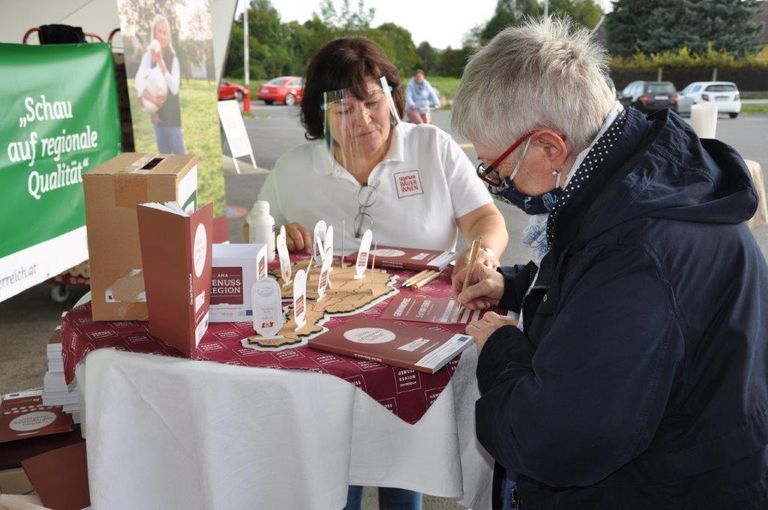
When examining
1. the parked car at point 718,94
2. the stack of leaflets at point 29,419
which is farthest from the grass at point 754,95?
the stack of leaflets at point 29,419

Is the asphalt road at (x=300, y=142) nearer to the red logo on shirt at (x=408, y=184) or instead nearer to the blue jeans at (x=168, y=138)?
the blue jeans at (x=168, y=138)

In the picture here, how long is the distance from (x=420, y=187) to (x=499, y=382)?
121 centimetres

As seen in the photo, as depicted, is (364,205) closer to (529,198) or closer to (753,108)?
(529,198)

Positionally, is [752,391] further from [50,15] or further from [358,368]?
[50,15]

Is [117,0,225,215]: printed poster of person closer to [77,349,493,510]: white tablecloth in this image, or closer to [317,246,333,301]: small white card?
[317,246,333,301]: small white card

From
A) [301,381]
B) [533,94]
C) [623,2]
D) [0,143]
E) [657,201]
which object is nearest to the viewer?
[657,201]

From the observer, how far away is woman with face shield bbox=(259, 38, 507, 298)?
2.10 meters

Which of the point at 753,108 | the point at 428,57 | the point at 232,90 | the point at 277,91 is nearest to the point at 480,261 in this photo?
the point at 753,108

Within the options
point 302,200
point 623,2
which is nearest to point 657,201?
point 302,200

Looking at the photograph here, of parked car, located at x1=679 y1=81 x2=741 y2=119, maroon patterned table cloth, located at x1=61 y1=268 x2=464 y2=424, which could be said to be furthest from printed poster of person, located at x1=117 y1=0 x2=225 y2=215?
parked car, located at x1=679 y1=81 x2=741 y2=119

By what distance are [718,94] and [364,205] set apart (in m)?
9.35

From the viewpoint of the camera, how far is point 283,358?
124cm

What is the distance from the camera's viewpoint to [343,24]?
12.1 meters

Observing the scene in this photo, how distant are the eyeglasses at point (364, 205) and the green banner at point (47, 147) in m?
1.77
